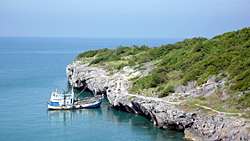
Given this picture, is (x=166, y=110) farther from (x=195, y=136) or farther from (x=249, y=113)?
(x=249, y=113)

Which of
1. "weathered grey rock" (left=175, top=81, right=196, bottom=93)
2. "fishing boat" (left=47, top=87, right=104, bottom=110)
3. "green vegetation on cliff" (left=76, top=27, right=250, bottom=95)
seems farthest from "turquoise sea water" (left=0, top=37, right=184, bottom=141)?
"green vegetation on cliff" (left=76, top=27, right=250, bottom=95)

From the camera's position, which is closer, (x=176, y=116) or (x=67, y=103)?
(x=176, y=116)

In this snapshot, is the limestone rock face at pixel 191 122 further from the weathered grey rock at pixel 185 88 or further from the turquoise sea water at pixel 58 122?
the weathered grey rock at pixel 185 88

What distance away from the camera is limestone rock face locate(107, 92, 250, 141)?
41.5 metres

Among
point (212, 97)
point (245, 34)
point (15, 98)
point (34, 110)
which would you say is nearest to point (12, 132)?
point (34, 110)

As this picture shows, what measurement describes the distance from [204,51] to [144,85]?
19147 mm

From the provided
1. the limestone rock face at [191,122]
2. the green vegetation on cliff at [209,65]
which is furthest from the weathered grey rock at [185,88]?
the limestone rock face at [191,122]

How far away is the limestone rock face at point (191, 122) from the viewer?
1634 inches

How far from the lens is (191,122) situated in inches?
1907

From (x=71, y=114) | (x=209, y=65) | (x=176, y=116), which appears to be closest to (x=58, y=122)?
(x=71, y=114)

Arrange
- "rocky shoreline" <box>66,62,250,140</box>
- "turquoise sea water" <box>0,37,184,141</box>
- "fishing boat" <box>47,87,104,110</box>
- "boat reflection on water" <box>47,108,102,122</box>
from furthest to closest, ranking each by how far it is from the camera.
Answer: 1. "fishing boat" <box>47,87,104,110</box>
2. "boat reflection on water" <box>47,108,102,122</box>
3. "turquoise sea water" <box>0,37,184,141</box>
4. "rocky shoreline" <box>66,62,250,140</box>

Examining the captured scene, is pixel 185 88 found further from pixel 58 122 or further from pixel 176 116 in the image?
pixel 58 122

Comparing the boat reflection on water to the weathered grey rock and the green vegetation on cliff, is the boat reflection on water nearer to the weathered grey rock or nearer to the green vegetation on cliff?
the green vegetation on cliff

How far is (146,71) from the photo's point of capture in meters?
79.7
